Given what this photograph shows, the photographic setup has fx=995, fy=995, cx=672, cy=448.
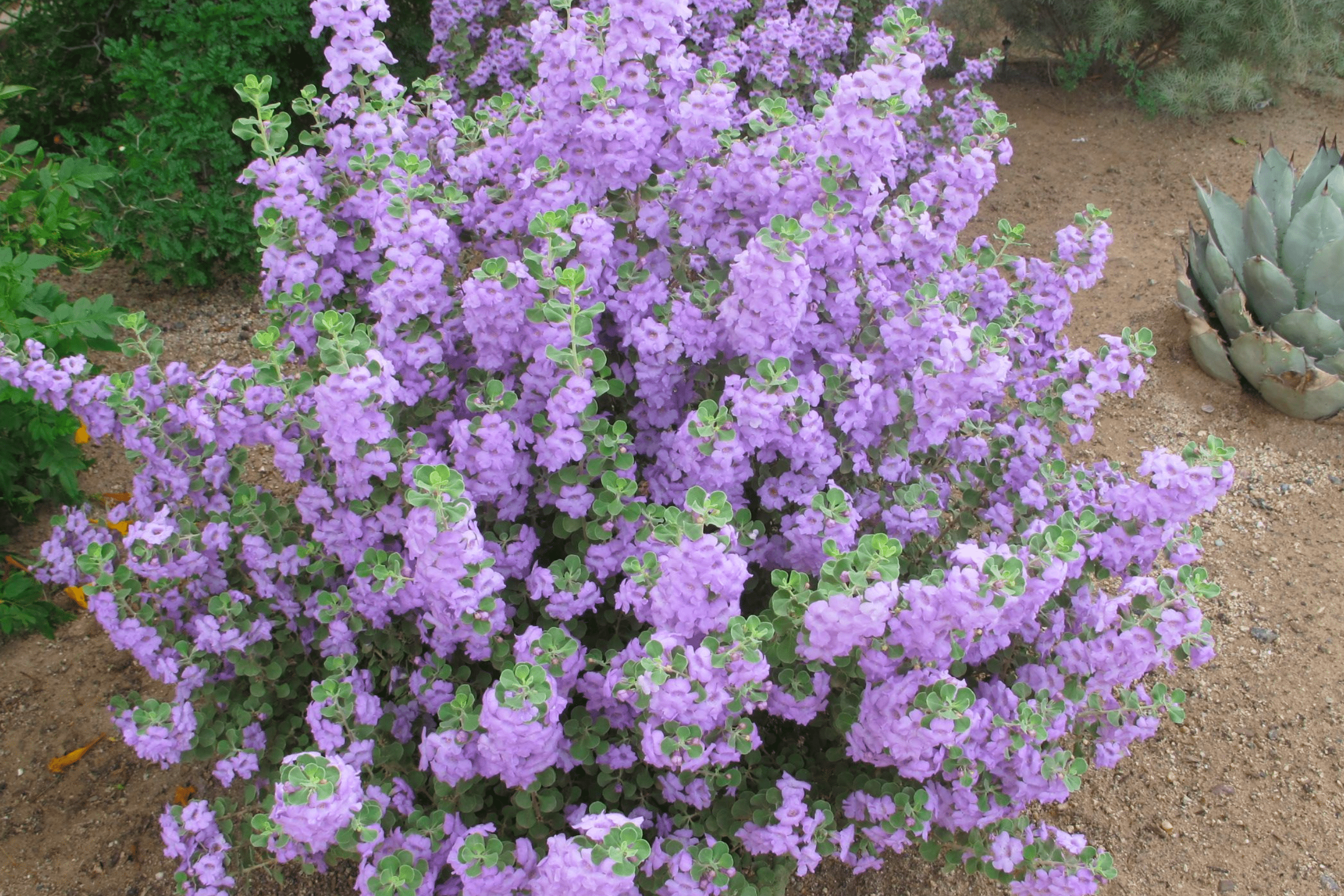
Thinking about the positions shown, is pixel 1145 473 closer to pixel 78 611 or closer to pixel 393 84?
pixel 393 84

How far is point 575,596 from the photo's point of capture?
1.83 metres

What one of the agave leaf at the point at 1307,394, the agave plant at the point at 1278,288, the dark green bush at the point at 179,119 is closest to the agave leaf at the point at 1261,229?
the agave plant at the point at 1278,288

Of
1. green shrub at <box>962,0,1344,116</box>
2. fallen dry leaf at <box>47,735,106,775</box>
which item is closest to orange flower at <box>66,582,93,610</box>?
fallen dry leaf at <box>47,735,106,775</box>

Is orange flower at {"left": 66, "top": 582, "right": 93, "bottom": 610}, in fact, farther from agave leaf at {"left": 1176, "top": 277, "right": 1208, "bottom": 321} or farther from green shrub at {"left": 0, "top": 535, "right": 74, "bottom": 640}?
agave leaf at {"left": 1176, "top": 277, "right": 1208, "bottom": 321}

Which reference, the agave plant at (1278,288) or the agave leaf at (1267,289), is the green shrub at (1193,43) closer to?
the agave plant at (1278,288)

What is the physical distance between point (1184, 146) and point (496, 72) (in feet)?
12.1

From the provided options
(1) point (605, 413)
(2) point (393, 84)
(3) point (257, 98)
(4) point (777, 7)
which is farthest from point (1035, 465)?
(4) point (777, 7)

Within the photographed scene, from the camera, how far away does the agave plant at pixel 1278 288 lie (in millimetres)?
3436

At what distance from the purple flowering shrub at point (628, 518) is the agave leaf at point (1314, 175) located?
2.06m

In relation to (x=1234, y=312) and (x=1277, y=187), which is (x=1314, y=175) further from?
(x=1234, y=312)

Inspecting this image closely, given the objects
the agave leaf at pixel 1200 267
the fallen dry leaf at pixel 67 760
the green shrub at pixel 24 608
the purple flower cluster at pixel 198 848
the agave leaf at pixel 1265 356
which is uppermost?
the agave leaf at pixel 1200 267

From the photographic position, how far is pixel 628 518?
1825 mm

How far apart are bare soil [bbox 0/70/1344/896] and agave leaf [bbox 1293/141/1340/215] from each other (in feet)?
1.89

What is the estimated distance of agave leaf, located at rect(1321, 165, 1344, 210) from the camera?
3.61 metres
